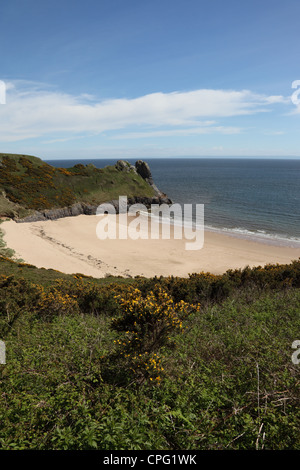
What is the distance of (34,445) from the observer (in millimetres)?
4441

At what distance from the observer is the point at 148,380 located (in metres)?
6.00

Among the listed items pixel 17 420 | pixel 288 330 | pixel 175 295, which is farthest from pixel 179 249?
pixel 17 420

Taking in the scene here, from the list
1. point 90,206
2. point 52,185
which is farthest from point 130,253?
point 52,185

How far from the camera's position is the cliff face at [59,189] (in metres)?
44.7

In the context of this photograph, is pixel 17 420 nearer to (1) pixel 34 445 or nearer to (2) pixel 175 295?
(1) pixel 34 445

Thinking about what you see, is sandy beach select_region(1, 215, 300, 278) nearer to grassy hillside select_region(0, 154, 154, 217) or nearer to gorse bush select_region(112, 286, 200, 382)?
grassy hillside select_region(0, 154, 154, 217)

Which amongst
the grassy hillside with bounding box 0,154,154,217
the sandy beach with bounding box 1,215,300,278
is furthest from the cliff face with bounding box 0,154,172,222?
the sandy beach with bounding box 1,215,300,278

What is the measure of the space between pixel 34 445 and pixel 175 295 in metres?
9.58

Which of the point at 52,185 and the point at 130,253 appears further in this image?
the point at 52,185

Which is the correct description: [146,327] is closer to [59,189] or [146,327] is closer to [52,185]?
[59,189]

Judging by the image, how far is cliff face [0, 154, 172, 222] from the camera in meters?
44.7

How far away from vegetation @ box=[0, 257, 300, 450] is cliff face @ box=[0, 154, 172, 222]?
38.2m

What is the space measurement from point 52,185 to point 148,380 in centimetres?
5116
